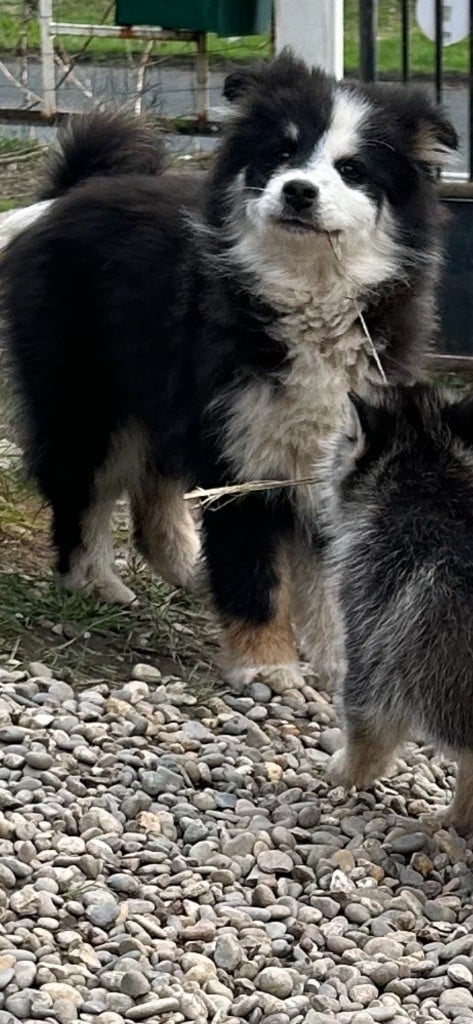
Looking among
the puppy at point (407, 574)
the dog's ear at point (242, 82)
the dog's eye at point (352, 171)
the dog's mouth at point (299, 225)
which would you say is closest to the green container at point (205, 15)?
the dog's ear at point (242, 82)

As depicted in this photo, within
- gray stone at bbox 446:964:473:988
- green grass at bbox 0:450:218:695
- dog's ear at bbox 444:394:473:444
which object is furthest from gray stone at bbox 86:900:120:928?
green grass at bbox 0:450:218:695

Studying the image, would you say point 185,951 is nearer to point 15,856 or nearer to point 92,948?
point 92,948

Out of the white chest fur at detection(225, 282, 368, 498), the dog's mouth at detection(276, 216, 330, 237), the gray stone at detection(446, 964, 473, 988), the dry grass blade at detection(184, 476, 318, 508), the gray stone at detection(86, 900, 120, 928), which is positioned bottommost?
the gray stone at detection(446, 964, 473, 988)

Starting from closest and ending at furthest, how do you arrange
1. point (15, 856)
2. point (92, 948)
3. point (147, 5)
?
point (92, 948) < point (15, 856) < point (147, 5)

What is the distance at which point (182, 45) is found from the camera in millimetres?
12719

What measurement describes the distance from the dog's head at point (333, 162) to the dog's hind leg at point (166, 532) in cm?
122

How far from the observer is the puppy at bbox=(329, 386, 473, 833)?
3494 mm

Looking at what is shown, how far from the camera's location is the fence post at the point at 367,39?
7.02m

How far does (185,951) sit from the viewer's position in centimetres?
322

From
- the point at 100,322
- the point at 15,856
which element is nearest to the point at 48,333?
the point at 100,322

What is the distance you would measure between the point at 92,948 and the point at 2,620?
74.7 inches

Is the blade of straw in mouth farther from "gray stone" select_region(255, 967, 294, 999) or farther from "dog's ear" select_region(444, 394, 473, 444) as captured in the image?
"gray stone" select_region(255, 967, 294, 999)

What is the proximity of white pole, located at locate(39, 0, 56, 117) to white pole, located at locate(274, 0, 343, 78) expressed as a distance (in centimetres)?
319

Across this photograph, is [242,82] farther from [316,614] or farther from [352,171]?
[316,614]
